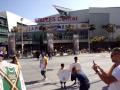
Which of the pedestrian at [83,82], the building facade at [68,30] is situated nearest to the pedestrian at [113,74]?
the pedestrian at [83,82]

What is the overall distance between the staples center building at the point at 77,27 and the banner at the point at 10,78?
92884 mm

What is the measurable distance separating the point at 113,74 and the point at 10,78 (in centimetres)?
187

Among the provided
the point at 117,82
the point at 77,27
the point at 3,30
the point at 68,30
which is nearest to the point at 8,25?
the point at 3,30

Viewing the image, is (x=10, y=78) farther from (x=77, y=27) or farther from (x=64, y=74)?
(x=77, y=27)

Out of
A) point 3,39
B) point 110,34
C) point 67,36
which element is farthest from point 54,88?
point 110,34

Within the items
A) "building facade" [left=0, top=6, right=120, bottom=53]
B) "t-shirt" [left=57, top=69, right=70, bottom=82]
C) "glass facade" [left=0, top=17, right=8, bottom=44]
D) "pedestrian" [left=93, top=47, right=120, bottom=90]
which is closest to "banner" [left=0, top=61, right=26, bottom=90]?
"pedestrian" [left=93, top=47, right=120, bottom=90]

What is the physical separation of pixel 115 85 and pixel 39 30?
105073 millimetres

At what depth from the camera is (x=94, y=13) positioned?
125 m

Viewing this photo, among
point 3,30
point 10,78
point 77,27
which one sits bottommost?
point 10,78

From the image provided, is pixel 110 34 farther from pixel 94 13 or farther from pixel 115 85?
pixel 115 85

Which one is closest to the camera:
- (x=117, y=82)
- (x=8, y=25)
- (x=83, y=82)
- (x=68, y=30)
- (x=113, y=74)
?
(x=113, y=74)

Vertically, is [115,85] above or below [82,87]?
above

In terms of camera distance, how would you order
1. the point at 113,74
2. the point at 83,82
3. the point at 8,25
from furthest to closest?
1. the point at 8,25
2. the point at 83,82
3. the point at 113,74

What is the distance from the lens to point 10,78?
639cm
